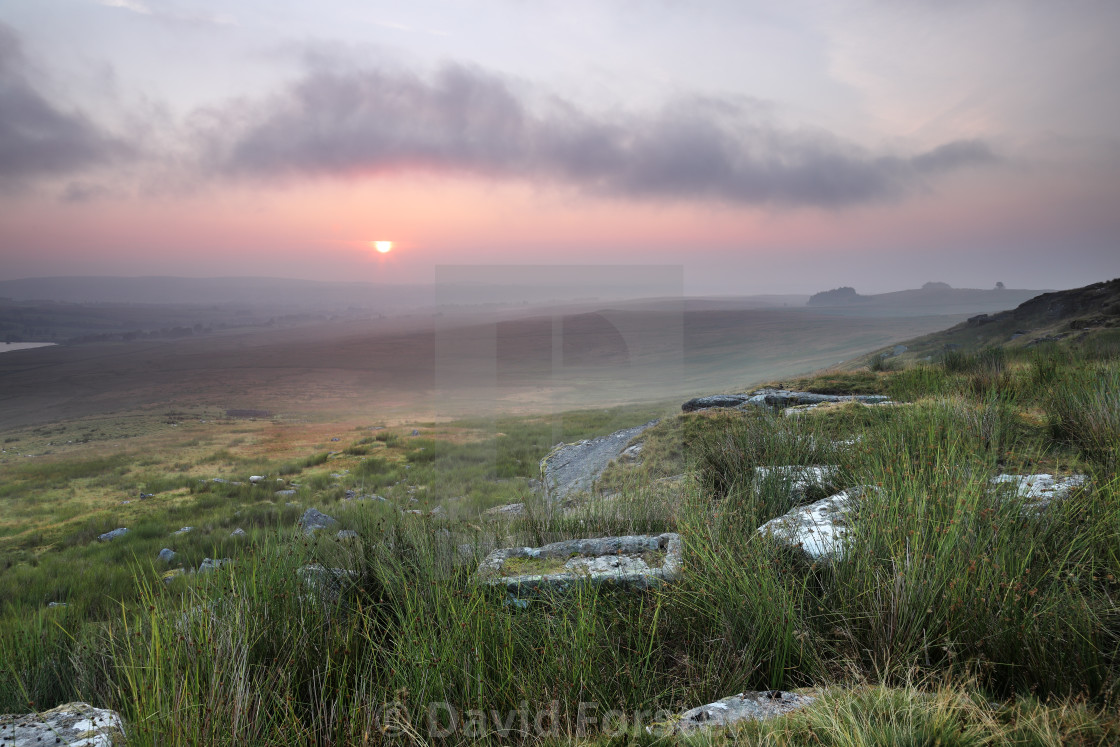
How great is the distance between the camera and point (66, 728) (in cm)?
257

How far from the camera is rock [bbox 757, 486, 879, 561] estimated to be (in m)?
3.51

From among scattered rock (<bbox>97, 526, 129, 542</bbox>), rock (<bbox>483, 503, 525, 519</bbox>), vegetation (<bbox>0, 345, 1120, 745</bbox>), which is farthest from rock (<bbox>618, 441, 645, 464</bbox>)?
scattered rock (<bbox>97, 526, 129, 542</bbox>)

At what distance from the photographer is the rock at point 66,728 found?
2.42 meters

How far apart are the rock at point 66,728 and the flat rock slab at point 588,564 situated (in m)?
2.04

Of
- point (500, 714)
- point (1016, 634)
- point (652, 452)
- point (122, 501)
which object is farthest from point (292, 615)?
point (122, 501)

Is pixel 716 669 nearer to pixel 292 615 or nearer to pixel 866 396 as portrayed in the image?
pixel 292 615

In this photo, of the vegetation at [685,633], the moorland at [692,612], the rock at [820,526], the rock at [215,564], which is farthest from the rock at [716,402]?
the rock at [215,564]

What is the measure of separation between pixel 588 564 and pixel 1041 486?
3.78 metres

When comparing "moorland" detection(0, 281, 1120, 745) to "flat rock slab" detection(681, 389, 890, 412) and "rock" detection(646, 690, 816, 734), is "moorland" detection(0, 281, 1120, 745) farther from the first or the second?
"flat rock slab" detection(681, 389, 890, 412)

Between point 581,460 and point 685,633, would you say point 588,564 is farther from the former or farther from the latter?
point 581,460

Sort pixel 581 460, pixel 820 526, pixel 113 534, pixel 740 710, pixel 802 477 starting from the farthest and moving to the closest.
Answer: pixel 581 460
pixel 113 534
pixel 802 477
pixel 820 526
pixel 740 710

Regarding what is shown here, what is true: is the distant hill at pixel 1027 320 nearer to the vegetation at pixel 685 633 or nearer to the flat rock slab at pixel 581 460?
the flat rock slab at pixel 581 460

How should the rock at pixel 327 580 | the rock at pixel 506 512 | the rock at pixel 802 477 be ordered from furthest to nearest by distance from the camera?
the rock at pixel 506 512
the rock at pixel 802 477
the rock at pixel 327 580
